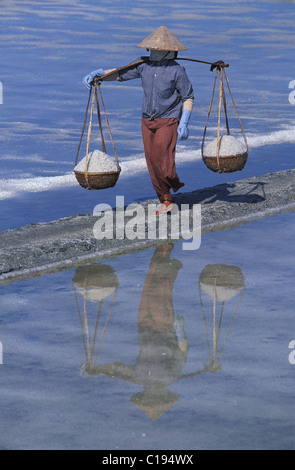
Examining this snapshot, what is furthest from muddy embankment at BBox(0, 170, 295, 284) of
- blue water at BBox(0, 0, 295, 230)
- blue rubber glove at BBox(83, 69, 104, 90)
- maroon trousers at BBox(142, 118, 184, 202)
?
blue rubber glove at BBox(83, 69, 104, 90)

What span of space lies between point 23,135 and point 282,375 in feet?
27.3

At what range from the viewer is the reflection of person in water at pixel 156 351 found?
430 cm

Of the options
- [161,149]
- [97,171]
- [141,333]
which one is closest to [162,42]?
[161,149]

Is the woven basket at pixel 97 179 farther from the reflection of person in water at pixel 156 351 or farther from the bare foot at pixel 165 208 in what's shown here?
the reflection of person in water at pixel 156 351

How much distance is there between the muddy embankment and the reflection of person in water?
2.60ft

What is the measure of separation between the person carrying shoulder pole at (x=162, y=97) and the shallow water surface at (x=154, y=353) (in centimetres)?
110

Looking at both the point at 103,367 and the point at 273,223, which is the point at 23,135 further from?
the point at 103,367

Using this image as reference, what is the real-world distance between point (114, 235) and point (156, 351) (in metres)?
2.37

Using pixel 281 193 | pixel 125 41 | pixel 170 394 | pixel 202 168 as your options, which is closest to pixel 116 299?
pixel 170 394

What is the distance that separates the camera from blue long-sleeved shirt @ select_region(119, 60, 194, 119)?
7383mm

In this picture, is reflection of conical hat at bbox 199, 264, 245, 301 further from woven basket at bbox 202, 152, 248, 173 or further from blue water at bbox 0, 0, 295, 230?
blue water at bbox 0, 0, 295, 230

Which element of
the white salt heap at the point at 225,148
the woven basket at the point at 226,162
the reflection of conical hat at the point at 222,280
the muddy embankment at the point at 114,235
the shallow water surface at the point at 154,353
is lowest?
the shallow water surface at the point at 154,353

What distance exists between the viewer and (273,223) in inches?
301

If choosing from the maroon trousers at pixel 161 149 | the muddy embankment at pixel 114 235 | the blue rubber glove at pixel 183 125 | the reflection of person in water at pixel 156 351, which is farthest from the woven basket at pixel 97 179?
the reflection of person in water at pixel 156 351
